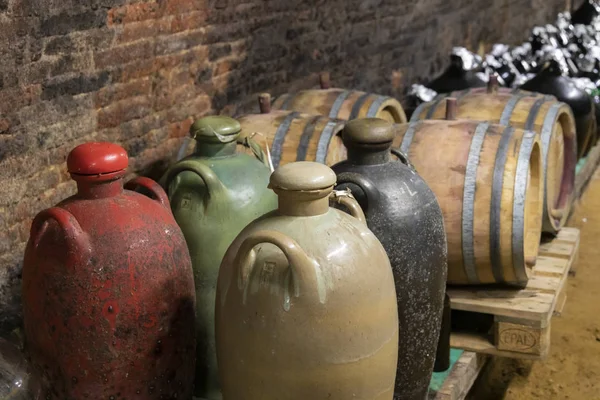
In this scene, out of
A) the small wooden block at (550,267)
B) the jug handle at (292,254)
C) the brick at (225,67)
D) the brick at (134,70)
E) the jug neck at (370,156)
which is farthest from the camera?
the brick at (225,67)

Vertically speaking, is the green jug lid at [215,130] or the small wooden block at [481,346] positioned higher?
the green jug lid at [215,130]

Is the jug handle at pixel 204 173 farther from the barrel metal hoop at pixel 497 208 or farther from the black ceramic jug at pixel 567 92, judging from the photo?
the black ceramic jug at pixel 567 92

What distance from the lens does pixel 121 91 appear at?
328cm

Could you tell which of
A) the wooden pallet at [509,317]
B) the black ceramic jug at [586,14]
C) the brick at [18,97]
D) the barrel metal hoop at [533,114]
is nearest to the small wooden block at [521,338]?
the wooden pallet at [509,317]

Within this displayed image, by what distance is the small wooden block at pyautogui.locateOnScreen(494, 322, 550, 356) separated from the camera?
3297 mm

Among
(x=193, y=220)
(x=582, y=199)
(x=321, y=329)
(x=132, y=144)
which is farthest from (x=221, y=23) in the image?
(x=582, y=199)

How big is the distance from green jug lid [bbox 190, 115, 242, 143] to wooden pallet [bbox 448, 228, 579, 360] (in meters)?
1.22

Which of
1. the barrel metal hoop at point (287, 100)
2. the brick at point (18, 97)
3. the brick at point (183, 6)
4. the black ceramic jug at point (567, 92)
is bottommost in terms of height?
the black ceramic jug at point (567, 92)

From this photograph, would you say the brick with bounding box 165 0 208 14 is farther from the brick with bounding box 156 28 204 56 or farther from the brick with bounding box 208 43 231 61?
the brick with bounding box 208 43 231 61

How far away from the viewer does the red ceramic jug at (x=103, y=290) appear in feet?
7.01

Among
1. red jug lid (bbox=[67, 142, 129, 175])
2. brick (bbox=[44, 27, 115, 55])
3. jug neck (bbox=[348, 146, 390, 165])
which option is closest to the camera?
red jug lid (bbox=[67, 142, 129, 175])

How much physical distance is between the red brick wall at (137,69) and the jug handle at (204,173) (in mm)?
590

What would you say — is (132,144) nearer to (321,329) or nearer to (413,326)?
(413,326)

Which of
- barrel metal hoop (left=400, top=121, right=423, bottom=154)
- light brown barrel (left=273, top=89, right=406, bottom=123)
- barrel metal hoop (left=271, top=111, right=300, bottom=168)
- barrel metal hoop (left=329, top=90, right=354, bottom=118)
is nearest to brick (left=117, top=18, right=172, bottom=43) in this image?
barrel metal hoop (left=271, top=111, right=300, bottom=168)
